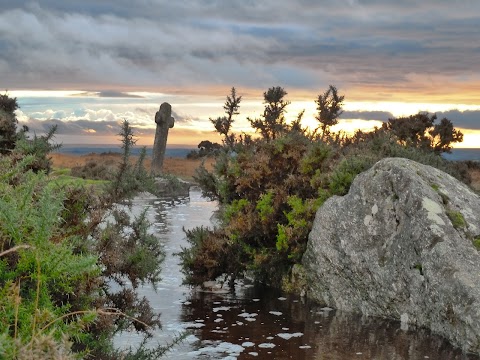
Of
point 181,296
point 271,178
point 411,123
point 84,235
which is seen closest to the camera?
point 84,235

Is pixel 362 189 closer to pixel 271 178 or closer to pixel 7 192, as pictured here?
pixel 271 178

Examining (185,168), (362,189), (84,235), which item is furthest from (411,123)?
(84,235)

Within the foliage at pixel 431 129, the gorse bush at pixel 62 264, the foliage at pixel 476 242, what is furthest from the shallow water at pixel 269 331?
the foliage at pixel 431 129

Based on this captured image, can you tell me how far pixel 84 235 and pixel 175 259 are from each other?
894 centimetres

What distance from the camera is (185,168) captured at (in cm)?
5188

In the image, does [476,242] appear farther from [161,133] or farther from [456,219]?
[161,133]

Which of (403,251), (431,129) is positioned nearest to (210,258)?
(403,251)

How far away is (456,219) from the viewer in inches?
398

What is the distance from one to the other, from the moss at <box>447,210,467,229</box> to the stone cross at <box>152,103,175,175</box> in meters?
32.7

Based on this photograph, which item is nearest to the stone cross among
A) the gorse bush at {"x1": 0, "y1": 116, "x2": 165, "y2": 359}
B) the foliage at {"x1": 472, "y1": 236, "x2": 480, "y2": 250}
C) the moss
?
the moss

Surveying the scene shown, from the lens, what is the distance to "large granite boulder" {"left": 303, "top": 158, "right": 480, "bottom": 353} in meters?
9.12

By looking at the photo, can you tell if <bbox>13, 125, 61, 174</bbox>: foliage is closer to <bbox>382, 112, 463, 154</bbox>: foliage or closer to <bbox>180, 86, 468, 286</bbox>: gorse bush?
<bbox>180, 86, 468, 286</bbox>: gorse bush

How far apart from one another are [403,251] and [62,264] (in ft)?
22.8

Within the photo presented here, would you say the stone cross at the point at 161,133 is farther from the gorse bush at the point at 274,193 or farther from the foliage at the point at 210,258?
the foliage at the point at 210,258
